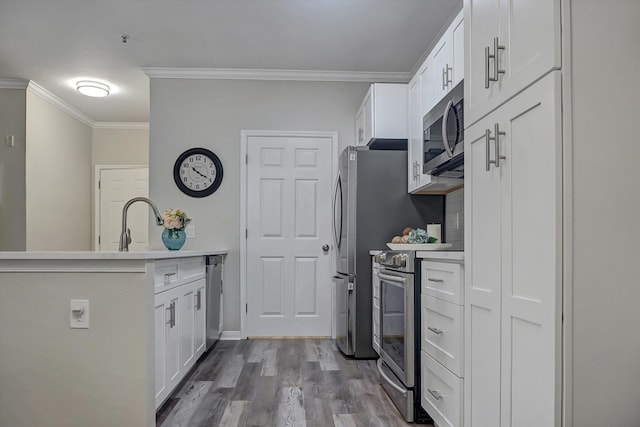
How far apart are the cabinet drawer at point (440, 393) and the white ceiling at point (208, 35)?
93.0 inches

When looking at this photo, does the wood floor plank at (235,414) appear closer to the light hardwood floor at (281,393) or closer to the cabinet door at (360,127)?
the light hardwood floor at (281,393)

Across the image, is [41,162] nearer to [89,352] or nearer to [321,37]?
[321,37]

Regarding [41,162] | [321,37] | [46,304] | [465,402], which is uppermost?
[321,37]

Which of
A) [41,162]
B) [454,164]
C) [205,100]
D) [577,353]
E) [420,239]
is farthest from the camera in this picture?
[41,162]

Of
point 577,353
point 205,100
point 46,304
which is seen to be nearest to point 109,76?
point 205,100

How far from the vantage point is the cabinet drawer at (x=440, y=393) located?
2.02m

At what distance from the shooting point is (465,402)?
194cm

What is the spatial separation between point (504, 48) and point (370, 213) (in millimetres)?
2328

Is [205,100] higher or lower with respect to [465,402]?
higher

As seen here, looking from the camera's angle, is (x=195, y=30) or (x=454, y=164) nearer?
(x=454, y=164)

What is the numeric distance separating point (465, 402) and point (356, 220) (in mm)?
2022

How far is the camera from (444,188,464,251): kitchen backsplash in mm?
3521

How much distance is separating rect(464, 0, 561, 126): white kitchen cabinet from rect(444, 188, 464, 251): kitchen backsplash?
1.69 meters

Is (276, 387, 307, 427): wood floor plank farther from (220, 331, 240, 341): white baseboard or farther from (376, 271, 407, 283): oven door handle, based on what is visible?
(220, 331, 240, 341): white baseboard
